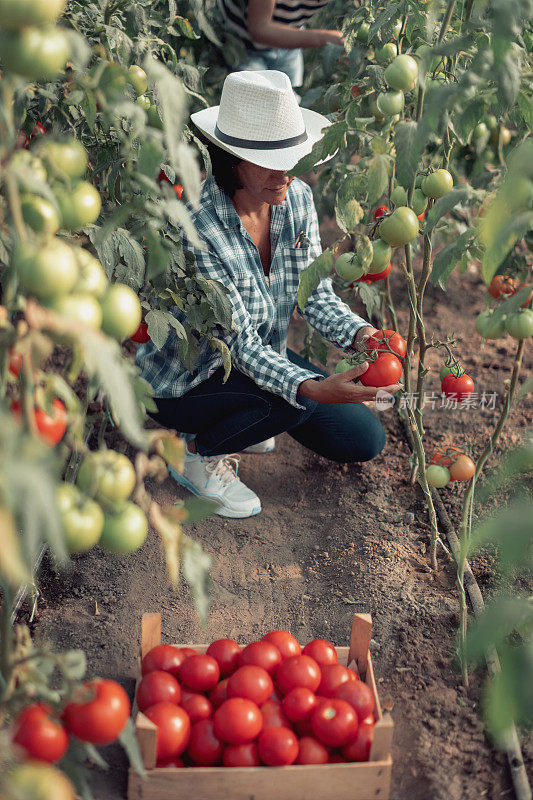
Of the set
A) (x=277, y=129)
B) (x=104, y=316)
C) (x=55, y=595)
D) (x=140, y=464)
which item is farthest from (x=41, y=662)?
(x=277, y=129)

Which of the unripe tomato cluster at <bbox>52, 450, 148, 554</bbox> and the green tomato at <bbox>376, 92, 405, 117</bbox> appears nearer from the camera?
the unripe tomato cluster at <bbox>52, 450, 148, 554</bbox>

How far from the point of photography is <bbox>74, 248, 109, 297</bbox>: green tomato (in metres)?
0.98

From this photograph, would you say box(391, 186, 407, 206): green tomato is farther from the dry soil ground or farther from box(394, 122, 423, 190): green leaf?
the dry soil ground

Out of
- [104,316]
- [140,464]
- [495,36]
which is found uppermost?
[495,36]

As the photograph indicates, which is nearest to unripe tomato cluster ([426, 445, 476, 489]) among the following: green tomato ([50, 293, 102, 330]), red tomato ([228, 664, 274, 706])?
red tomato ([228, 664, 274, 706])

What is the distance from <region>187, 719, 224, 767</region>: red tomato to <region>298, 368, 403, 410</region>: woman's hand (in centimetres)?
84

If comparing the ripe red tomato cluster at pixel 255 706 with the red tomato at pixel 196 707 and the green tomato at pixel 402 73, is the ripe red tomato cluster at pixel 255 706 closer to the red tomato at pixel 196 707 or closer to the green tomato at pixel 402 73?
the red tomato at pixel 196 707

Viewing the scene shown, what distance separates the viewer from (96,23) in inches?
59.9

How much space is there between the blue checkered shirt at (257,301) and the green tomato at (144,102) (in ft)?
1.02

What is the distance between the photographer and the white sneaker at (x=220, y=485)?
2266 mm

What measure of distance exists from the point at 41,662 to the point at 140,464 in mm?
382

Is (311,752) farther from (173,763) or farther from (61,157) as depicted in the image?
(61,157)

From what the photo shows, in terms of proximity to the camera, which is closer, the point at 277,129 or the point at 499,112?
the point at 499,112

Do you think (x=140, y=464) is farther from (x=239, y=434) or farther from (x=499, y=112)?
(x=239, y=434)
